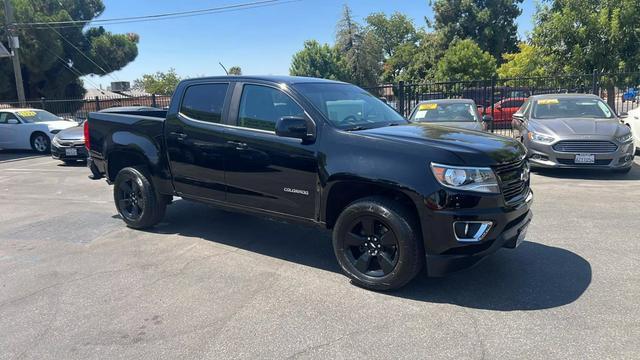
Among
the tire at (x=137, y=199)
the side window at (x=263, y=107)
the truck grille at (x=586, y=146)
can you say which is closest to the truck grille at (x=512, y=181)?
the side window at (x=263, y=107)

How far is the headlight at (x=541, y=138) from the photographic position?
891 cm

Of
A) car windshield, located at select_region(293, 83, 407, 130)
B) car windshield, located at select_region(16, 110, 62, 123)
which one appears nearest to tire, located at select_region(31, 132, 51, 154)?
car windshield, located at select_region(16, 110, 62, 123)

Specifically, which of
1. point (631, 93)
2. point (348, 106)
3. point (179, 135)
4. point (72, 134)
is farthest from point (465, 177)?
point (631, 93)

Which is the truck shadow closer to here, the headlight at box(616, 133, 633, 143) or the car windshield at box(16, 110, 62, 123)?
the headlight at box(616, 133, 633, 143)

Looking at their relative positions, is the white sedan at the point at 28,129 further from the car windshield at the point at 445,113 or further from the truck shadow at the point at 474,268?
the truck shadow at the point at 474,268

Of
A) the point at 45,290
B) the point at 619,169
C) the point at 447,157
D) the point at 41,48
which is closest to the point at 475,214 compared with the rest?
the point at 447,157

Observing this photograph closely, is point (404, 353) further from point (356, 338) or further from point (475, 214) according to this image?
point (475, 214)

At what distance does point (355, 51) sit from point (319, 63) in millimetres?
4555

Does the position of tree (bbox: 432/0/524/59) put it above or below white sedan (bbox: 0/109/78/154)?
above

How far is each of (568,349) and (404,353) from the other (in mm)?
1055

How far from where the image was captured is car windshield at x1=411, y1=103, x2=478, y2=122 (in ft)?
35.0

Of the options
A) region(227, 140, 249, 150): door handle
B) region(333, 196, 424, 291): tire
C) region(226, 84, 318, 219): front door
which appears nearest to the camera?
region(333, 196, 424, 291): tire

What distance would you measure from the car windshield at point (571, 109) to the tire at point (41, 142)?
14.7m

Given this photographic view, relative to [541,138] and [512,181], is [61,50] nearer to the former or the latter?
[541,138]
